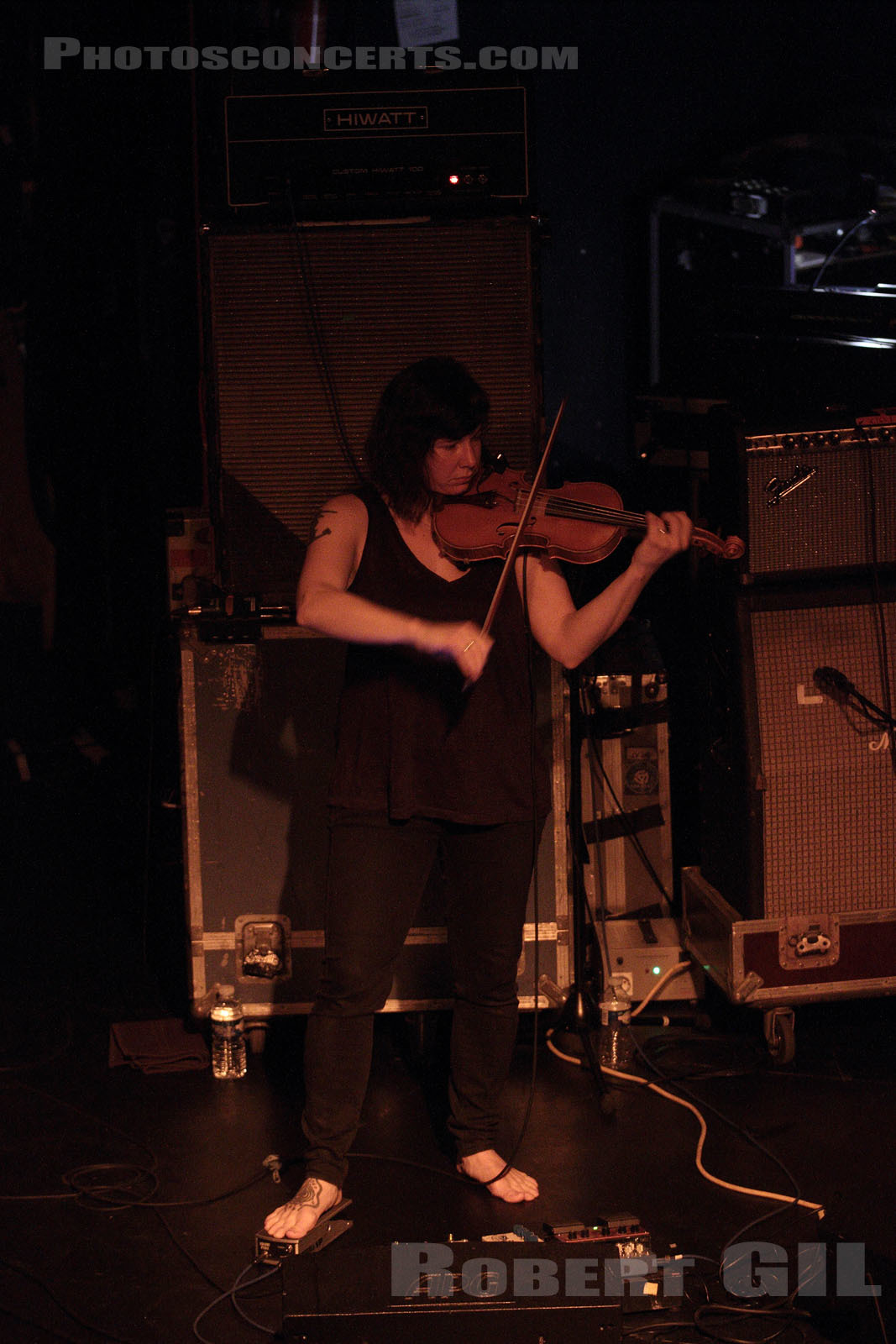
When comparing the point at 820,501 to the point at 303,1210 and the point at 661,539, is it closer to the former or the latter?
the point at 661,539

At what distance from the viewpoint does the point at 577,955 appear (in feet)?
10.8

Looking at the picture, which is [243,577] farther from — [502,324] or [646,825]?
[646,825]

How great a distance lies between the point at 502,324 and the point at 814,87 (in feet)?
6.47

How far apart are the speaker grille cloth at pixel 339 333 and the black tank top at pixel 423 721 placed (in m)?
0.64

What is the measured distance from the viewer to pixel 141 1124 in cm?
302

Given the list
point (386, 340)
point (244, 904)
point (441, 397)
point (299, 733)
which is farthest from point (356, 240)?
point (244, 904)

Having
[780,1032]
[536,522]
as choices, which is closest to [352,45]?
[536,522]

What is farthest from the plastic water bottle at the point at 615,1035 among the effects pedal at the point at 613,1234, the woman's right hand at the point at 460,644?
the woman's right hand at the point at 460,644

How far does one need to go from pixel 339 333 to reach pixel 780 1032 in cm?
196

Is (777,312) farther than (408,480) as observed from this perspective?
Yes

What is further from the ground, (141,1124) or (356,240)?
(356,240)
